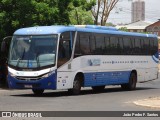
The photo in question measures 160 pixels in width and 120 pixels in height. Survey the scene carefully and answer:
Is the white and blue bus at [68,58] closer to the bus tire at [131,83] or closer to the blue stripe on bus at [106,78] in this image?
the blue stripe on bus at [106,78]

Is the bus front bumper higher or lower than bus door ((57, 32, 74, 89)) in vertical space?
lower

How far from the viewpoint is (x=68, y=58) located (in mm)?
23969

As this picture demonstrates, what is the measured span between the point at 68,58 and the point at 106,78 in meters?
4.24

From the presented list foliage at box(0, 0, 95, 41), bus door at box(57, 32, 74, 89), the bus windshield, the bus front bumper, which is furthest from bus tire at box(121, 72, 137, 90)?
the bus front bumper

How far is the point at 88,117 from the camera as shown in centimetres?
1530

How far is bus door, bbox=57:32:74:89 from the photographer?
2334cm

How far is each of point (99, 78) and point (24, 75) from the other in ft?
16.5

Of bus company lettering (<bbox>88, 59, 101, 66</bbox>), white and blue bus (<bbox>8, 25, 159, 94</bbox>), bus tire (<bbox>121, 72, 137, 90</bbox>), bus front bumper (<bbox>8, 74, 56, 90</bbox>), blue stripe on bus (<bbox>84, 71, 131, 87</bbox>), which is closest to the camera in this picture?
bus front bumper (<bbox>8, 74, 56, 90</bbox>)

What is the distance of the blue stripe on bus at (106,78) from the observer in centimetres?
2587

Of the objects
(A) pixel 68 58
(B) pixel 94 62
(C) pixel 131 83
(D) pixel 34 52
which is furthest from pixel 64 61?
(C) pixel 131 83

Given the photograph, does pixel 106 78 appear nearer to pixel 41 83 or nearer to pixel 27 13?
pixel 41 83

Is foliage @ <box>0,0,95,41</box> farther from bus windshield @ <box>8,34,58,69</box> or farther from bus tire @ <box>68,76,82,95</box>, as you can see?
bus tire @ <box>68,76,82,95</box>

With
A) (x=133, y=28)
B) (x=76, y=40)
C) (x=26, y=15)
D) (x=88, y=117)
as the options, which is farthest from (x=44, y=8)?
(x=133, y=28)

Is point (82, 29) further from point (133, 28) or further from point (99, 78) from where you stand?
point (133, 28)
